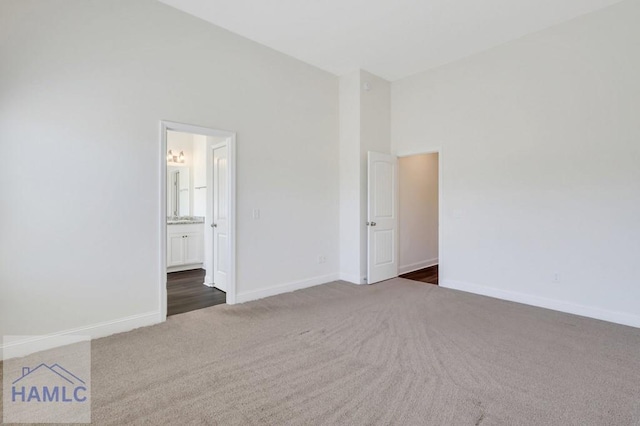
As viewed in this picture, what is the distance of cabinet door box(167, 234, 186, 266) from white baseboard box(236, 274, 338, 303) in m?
2.44

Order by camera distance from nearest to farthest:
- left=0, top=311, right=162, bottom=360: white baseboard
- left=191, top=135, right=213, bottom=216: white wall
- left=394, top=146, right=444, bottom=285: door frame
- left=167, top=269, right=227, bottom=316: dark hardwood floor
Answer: left=0, top=311, right=162, bottom=360: white baseboard → left=167, top=269, right=227, bottom=316: dark hardwood floor → left=394, top=146, right=444, bottom=285: door frame → left=191, top=135, right=213, bottom=216: white wall

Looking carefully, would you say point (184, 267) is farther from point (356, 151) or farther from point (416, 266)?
point (416, 266)

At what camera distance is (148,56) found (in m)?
3.19

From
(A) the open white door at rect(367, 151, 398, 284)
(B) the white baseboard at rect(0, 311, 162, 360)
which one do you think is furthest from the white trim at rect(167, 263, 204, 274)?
(A) the open white door at rect(367, 151, 398, 284)

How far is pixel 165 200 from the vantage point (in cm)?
333

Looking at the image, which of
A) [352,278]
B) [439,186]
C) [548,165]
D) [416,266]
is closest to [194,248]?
[352,278]

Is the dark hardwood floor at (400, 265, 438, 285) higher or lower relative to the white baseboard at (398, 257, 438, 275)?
lower

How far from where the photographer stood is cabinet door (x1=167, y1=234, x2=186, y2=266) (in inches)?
224

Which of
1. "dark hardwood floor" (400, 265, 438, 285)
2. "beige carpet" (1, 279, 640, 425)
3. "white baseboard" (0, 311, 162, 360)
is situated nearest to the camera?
"beige carpet" (1, 279, 640, 425)

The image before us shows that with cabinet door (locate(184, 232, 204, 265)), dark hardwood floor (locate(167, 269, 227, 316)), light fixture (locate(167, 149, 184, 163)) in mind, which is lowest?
dark hardwood floor (locate(167, 269, 227, 316))

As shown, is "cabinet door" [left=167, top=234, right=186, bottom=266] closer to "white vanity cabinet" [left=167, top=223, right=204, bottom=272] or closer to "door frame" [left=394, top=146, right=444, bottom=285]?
"white vanity cabinet" [left=167, top=223, right=204, bottom=272]

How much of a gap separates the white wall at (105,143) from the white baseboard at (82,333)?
19 millimetres

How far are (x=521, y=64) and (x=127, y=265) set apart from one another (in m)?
5.22

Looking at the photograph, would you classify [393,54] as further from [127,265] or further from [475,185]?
[127,265]
